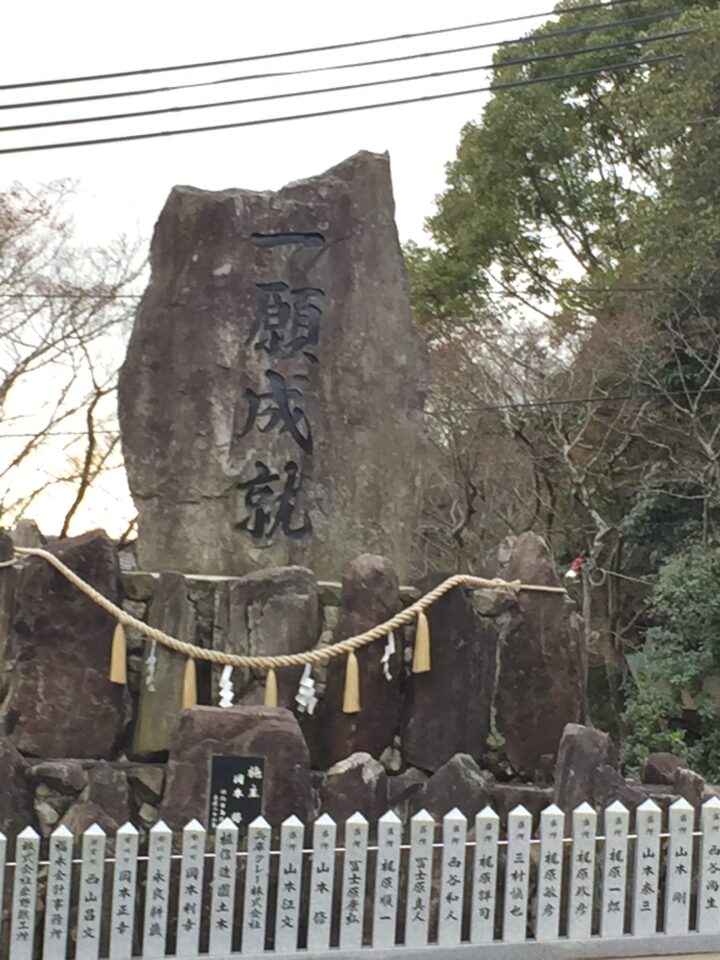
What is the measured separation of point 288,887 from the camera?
3.99m

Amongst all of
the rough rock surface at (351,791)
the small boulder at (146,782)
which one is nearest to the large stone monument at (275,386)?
the small boulder at (146,782)

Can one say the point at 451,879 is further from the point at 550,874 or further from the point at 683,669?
the point at 683,669

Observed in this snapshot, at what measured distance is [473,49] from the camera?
341 inches


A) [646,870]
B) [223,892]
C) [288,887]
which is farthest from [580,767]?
[223,892]

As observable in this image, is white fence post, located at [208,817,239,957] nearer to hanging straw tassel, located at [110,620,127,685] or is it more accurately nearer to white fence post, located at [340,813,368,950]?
white fence post, located at [340,813,368,950]

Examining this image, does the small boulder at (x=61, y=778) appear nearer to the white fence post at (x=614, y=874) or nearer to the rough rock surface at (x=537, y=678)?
the rough rock surface at (x=537, y=678)

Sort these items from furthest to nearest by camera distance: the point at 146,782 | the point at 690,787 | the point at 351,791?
the point at 146,782
the point at 690,787
the point at 351,791

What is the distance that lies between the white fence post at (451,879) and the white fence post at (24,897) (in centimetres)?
135

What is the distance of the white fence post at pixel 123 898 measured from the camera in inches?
153

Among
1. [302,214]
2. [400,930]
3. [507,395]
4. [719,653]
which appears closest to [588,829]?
[400,930]

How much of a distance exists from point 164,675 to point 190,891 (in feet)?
4.99

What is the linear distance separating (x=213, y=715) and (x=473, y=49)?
591 cm

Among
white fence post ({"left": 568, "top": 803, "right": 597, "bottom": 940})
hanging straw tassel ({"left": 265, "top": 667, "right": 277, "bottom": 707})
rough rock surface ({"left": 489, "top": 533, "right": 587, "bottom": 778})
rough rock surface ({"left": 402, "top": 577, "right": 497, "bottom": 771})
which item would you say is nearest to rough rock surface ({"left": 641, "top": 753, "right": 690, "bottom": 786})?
rough rock surface ({"left": 489, "top": 533, "right": 587, "bottom": 778})

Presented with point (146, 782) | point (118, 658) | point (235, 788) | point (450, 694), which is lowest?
point (146, 782)
